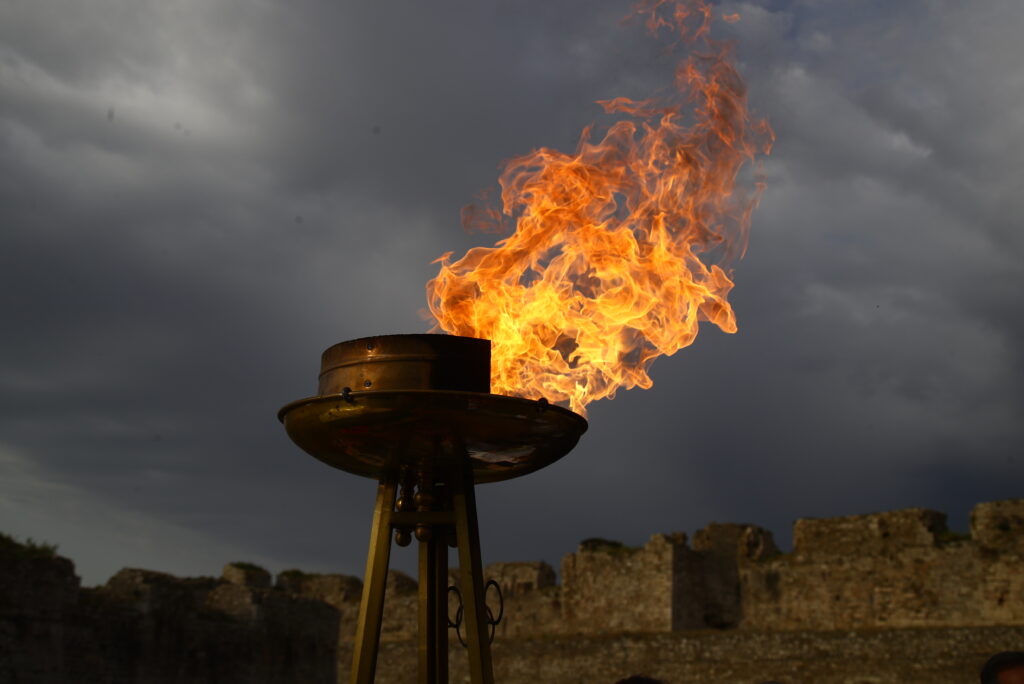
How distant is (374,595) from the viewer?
5.25 meters

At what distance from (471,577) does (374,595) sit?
0.49m

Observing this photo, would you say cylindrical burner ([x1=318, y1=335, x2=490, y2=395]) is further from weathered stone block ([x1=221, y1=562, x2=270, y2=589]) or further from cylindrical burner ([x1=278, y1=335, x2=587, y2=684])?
weathered stone block ([x1=221, y1=562, x2=270, y2=589])

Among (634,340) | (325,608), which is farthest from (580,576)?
(634,340)

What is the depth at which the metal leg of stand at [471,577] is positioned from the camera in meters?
5.12

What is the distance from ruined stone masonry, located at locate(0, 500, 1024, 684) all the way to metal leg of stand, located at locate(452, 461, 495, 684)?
1347 centimetres

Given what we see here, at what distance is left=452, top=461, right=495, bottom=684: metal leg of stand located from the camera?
16.8 ft

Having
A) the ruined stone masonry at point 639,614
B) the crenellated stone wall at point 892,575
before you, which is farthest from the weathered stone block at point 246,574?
the crenellated stone wall at point 892,575

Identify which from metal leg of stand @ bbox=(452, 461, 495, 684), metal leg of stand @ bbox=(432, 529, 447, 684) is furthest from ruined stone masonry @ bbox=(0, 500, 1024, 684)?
metal leg of stand @ bbox=(452, 461, 495, 684)

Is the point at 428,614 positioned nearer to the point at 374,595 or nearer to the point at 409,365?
the point at 374,595

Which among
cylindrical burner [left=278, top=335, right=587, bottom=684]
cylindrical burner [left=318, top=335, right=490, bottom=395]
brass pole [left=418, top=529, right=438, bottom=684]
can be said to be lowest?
brass pole [left=418, top=529, right=438, bottom=684]

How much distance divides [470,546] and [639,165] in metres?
2.84

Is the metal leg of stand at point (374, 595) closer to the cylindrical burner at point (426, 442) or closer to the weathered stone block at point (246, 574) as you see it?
the cylindrical burner at point (426, 442)

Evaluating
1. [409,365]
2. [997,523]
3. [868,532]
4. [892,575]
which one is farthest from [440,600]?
[868,532]

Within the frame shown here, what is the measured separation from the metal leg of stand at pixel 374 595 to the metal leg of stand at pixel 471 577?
364 mm
